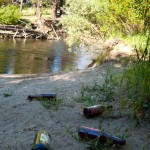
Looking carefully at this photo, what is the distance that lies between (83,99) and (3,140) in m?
→ 2.02

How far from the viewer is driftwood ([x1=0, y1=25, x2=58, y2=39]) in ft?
120

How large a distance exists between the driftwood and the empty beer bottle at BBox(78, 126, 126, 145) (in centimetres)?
3300

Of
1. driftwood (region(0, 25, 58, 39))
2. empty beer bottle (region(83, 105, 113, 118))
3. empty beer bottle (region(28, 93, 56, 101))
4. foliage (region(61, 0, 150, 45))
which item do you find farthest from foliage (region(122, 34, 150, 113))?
driftwood (region(0, 25, 58, 39))

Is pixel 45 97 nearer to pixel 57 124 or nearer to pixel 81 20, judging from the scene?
pixel 57 124

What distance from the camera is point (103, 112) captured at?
5.37 m

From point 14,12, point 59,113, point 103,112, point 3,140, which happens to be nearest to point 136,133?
point 103,112

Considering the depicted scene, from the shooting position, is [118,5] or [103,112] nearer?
[103,112]

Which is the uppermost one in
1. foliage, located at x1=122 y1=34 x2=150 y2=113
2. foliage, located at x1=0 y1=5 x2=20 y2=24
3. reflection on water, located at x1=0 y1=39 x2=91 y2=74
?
foliage, located at x1=122 y1=34 x2=150 y2=113

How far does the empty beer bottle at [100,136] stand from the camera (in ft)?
13.8

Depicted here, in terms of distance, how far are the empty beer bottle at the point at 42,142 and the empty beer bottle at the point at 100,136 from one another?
439 millimetres

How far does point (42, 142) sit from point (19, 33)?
114 feet

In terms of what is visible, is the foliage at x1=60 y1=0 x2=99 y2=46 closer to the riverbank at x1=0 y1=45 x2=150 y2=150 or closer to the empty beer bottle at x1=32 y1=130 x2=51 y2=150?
the riverbank at x1=0 y1=45 x2=150 y2=150

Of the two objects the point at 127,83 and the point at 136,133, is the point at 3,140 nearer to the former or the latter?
the point at 136,133

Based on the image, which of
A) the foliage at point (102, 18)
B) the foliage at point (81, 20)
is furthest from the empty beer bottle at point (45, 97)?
the foliage at point (81, 20)
